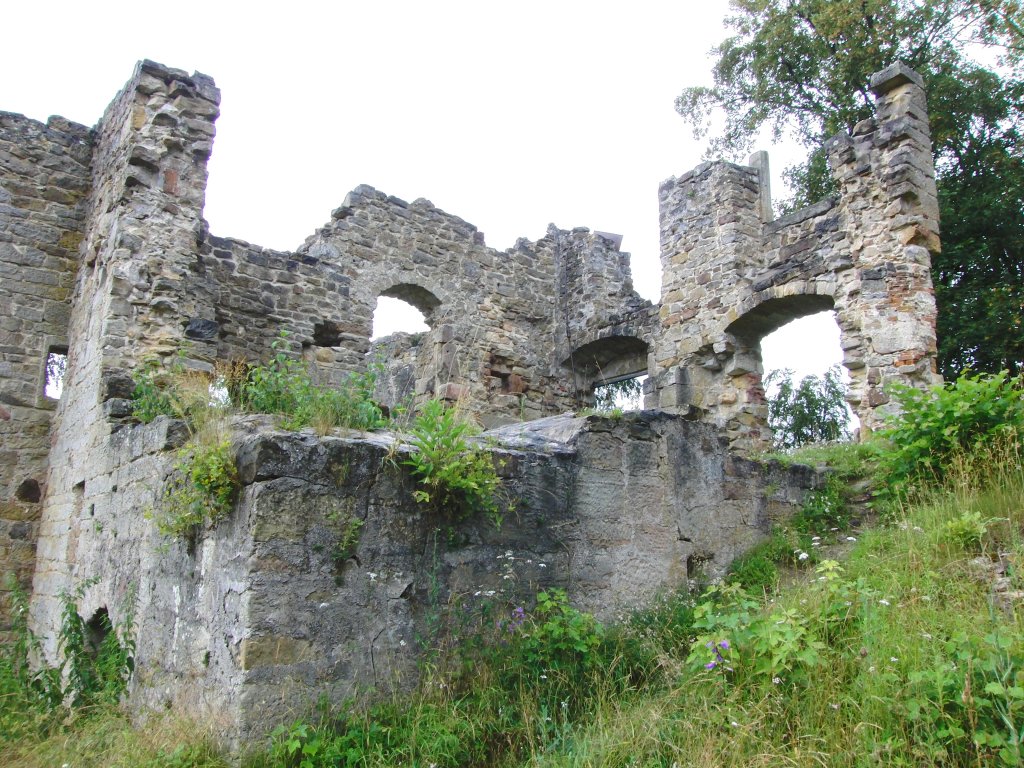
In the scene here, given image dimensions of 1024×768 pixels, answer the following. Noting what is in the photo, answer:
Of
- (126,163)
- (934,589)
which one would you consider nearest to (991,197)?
(934,589)

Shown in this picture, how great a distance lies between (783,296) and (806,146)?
9091mm

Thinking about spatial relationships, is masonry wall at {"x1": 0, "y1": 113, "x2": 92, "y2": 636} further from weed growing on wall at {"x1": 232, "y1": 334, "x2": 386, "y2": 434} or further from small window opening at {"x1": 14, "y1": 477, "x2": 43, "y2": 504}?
weed growing on wall at {"x1": 232, "y1": 334, "x2": 386, "y2": 434}

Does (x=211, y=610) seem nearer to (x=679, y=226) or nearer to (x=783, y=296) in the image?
(x=783, y=296)

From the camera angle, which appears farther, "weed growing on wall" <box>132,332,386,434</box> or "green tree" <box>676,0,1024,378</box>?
"green tree" <box>676,0,1024,378</box>

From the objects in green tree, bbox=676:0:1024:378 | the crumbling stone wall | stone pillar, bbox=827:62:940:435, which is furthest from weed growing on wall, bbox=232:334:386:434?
green tree, bbox=676:0:1024:378

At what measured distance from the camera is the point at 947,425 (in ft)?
18.6

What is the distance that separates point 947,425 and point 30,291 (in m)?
8.49

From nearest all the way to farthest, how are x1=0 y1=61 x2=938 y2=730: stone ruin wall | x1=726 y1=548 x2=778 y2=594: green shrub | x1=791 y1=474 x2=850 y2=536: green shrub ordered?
1. x1=0 y1=61 x2=938 y2=730: stone ruin wall
2. x1=726 y1=548 x2=778 y2=594: green shrub
3. x1=791 y1=474 x2=850 y2=536: green shrub

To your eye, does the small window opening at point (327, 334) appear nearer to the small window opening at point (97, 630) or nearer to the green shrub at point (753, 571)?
the small window opening at point (97, 630)

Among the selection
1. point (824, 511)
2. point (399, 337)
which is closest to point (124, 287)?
point (824, 511)

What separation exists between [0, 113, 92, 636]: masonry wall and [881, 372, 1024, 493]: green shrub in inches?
302

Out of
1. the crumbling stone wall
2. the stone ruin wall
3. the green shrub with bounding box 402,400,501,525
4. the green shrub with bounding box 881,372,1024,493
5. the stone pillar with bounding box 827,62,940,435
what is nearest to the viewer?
the green shrub with bounding box 402,400,501,525

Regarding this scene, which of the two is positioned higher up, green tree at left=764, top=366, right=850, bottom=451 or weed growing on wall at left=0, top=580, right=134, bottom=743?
green tree at left=764, top=366, right=850, bottom=451

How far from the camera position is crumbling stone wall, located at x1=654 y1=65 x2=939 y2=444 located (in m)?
9.38
